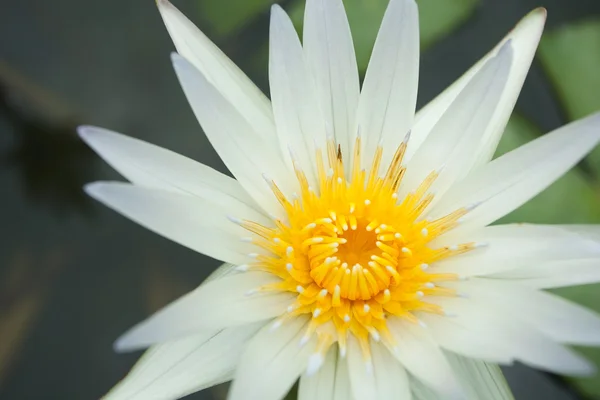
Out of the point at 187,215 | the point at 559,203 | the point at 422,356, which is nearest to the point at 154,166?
the point at 187,215

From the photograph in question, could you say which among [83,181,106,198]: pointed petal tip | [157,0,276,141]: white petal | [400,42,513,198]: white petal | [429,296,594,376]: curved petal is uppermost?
[157,0,276,141]: white petal

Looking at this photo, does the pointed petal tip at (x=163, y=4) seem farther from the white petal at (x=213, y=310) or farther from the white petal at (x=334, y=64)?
the white petal at (x=213, y=310)

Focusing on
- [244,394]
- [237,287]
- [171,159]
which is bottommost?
[244,394]

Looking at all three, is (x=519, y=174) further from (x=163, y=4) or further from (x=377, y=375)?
(x=163, y=4)

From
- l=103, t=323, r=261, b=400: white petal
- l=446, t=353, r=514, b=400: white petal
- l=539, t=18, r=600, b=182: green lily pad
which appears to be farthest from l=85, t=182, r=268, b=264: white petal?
l=539, t=18, r=600, b=182: green lily pad

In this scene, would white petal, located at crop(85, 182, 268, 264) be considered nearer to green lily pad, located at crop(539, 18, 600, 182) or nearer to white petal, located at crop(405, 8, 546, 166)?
white petal, located at crop(405, 8, 546, 166)

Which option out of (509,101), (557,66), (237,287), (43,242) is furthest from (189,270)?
(557,66)

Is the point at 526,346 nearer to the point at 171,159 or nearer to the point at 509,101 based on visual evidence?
the point at 509,101
